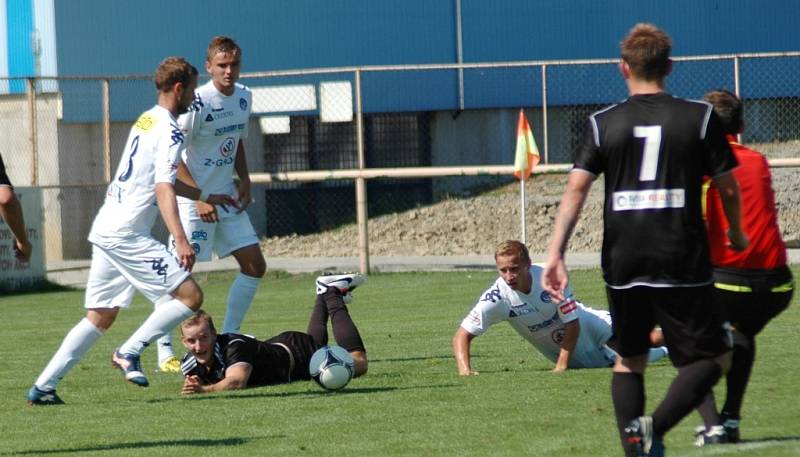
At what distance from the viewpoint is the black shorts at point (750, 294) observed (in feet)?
21.6

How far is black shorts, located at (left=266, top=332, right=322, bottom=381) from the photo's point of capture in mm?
9477

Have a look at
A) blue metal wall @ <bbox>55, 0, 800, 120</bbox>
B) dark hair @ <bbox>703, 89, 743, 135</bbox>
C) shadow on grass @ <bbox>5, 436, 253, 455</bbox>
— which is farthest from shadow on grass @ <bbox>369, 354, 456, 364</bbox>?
blue metal wall @ <bbox>55, 0, 800, 120</bbox>

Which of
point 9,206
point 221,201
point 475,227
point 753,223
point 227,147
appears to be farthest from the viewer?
point 475,227

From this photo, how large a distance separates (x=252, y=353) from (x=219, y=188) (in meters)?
1.70

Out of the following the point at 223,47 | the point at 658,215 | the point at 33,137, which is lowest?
the point at 658,215

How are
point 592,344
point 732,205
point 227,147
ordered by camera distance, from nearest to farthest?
point 732,205, point 592,344, point 227,147

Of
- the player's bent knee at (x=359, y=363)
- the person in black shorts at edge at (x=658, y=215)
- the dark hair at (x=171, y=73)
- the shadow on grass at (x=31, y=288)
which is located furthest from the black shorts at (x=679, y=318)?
the shadow on grass at (x=31, y=288)

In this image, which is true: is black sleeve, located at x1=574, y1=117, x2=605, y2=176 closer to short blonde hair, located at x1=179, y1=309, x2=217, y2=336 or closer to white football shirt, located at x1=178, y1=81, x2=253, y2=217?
short blonde hair, located at x1=179, y1=309, x2=217, y2=336

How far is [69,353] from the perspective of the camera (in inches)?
329

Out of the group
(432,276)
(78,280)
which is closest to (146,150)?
(432,276)

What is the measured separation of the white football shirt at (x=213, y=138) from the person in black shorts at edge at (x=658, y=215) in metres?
5.10

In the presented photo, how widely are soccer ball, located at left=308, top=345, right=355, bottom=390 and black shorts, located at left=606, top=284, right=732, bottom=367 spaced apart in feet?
10.9

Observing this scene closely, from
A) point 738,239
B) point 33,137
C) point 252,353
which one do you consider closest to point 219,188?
point 252,353

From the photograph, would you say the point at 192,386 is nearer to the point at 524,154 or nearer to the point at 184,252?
the point at 184,252
